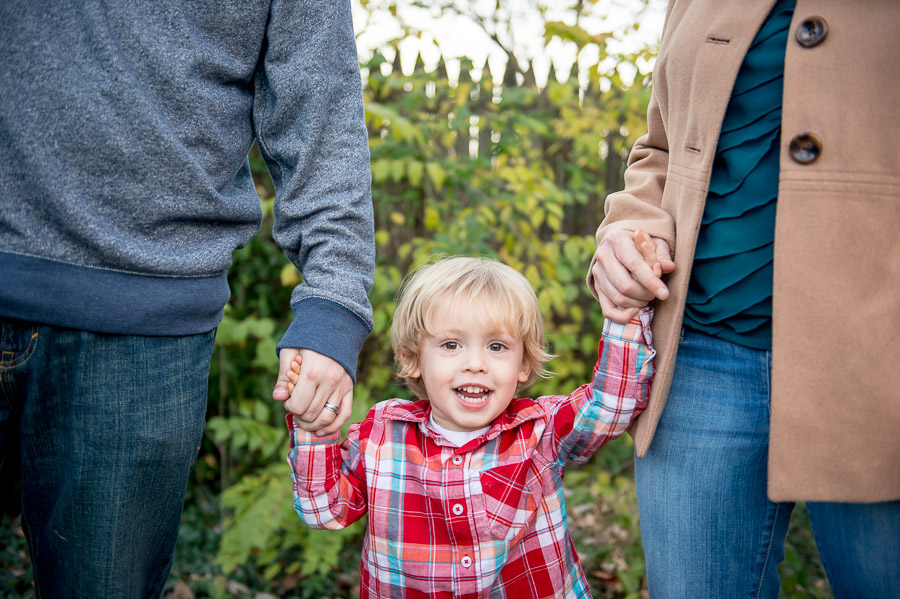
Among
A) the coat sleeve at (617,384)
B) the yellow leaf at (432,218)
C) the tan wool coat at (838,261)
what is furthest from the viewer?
the yellow leaf at (432,218)

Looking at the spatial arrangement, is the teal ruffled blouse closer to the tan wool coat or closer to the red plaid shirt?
the tan wool coat

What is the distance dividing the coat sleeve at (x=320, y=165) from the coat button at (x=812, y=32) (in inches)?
30.6

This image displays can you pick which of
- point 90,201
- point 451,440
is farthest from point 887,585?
point 90,201

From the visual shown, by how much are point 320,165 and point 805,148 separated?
832mm

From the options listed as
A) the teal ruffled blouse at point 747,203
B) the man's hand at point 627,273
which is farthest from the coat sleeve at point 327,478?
the teal ruffled blouse at point 747,203

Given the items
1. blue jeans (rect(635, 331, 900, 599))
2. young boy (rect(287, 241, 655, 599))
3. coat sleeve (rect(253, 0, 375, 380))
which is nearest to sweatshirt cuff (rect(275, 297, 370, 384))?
coat sleeve (rect(253, 0, 375, 380))

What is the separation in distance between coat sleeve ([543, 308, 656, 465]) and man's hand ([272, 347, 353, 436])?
495 millimetres

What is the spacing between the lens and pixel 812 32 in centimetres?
116

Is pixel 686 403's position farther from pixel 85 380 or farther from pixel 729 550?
pixel 85 380

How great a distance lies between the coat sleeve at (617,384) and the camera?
1.38 meters

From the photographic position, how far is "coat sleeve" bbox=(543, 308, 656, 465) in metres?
1.38

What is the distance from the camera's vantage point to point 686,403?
52.3 inches

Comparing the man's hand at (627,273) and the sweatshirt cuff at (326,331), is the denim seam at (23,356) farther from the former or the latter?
the man's hand at (627,273)

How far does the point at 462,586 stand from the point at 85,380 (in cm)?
85
